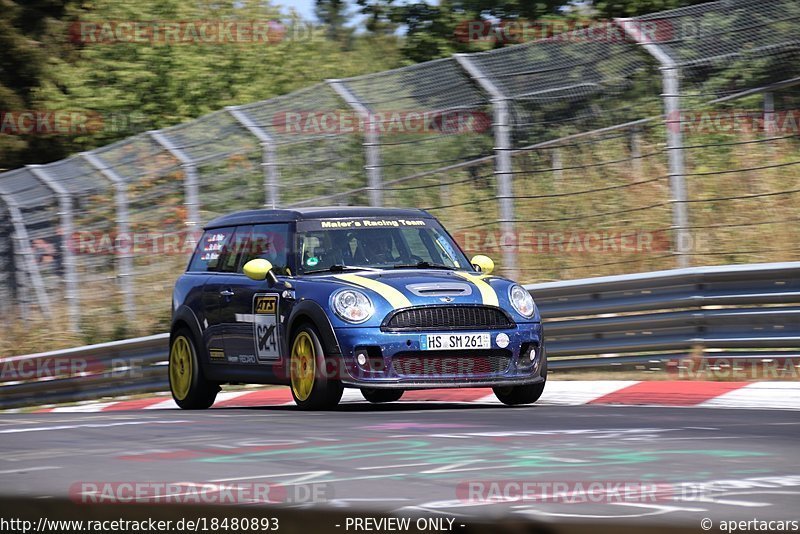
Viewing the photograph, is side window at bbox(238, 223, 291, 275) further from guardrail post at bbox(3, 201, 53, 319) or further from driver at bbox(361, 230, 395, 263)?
guardrail post at bbox(3, 201, 53, 319)

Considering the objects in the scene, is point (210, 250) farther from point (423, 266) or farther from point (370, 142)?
point (370, 142)

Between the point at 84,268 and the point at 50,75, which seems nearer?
the point at 84,268

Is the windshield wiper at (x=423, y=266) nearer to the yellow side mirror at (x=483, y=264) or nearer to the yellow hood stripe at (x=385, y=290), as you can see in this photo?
the yellow side mirror at (x=483, y=264)

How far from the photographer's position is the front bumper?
9391 mm

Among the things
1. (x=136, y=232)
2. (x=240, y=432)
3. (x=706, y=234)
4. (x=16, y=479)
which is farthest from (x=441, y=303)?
(x=136, y=232)

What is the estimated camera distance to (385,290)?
9586 millimetres

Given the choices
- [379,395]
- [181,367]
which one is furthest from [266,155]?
[379,395]

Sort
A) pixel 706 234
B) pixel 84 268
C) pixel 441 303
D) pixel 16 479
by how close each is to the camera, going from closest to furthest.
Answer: pixel 16 479 < pixel 441 303 < pixel 706 234 < pixel 84 268

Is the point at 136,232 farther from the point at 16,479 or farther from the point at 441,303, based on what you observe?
the point at 16,479

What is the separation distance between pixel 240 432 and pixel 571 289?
4.76m

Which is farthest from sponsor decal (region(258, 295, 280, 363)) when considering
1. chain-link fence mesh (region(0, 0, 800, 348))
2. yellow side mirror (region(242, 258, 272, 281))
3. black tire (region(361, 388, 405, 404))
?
chain-link fence mesh (region(0, 0, 800, 348))

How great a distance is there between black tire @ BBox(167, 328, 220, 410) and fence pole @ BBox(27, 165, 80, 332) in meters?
6.58

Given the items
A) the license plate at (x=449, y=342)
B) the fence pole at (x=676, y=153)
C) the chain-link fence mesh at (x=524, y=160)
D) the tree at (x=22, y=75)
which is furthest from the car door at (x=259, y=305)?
the tree at (x=22, y=75)

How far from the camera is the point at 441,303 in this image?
31.2 ft
